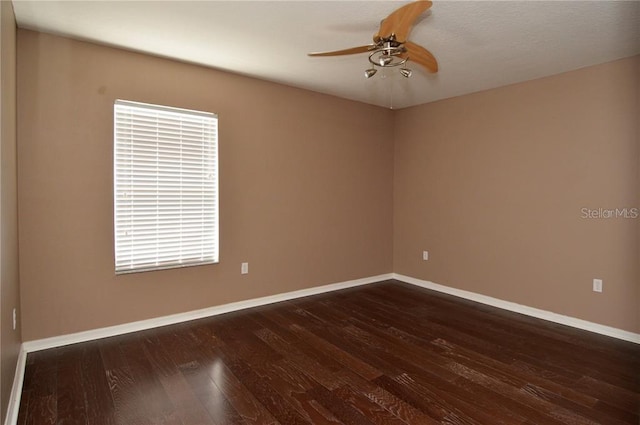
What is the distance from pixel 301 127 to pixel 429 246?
7.75ft

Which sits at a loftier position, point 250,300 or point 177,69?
point 177,69

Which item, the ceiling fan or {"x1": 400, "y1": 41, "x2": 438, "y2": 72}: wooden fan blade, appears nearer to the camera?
the ceiling fan

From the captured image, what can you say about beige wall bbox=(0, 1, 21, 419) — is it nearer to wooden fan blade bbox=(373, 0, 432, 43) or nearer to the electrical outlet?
wooden fan blade bbox=(373, 0, 432, 43)

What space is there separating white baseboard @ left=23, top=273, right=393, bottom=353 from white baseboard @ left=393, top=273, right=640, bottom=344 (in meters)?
1.11

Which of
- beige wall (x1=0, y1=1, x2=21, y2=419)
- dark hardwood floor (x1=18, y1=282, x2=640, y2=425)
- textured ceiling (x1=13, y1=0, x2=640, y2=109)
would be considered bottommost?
dark hardwood floor (x1=18, y1=282, x2=640, y2=425)

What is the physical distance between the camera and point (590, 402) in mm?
2281

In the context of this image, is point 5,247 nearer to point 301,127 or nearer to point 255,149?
point 255,149

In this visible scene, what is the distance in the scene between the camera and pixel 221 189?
383 cm

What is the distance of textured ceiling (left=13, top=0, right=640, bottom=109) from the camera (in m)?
2.45

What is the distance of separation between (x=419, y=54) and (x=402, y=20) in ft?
1.72

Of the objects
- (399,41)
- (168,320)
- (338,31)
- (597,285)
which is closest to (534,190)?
(597,285)

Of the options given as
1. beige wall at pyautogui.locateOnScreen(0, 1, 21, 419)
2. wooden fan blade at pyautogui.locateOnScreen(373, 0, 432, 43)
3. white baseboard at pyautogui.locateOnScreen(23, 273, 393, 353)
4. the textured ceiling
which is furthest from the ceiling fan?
white baseboard at pyautogui.locateOnScreen(23, 273, 393, 353)

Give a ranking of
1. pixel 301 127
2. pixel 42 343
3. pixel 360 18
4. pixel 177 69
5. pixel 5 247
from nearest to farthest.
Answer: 1. pixel 5 247
2. pixel 360 18
3. pixel 42 343
4. pixel 177 69
5. pixel 301 127

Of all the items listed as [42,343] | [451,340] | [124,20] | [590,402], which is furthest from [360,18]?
[42,343]
